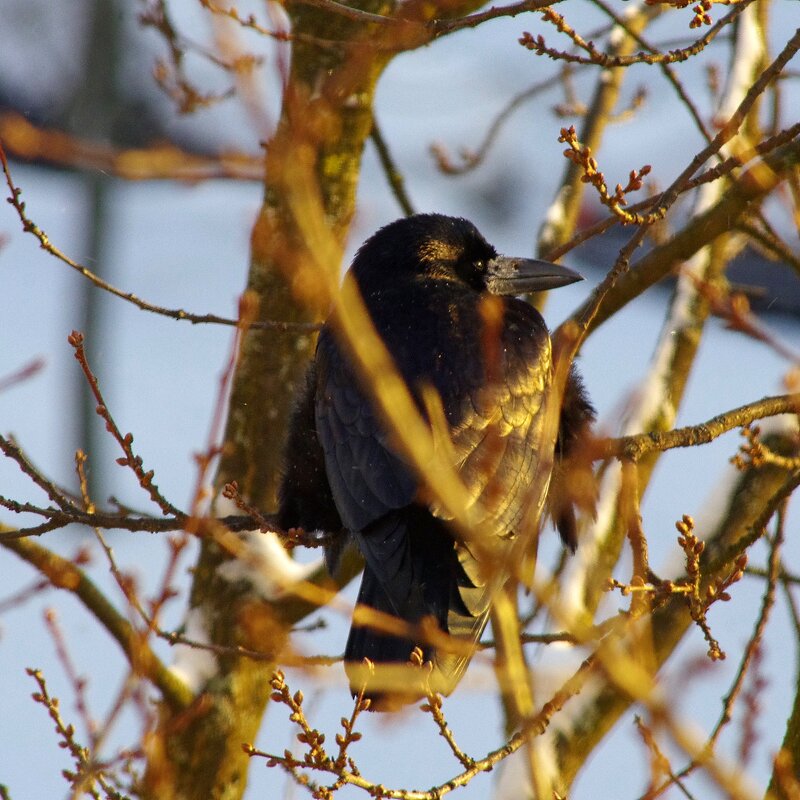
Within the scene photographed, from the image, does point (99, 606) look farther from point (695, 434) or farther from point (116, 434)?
point (695, 434)

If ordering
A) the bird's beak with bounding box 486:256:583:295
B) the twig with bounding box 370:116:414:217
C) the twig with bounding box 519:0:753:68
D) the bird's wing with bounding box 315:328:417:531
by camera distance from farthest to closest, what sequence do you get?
the twig with bounding box 370:116:414:217 → the bird's beak with bounding box 486:256:583:295 → the bird's wing with bounding box 315:328:417:531 → the twig with bounding box 519:0:753:68

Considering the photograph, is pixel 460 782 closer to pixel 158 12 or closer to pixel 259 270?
pixel 259 270

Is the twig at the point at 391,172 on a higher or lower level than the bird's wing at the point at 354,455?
higher

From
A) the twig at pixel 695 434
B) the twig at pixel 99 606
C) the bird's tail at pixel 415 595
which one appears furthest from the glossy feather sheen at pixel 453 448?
the twig at pixel 99 606

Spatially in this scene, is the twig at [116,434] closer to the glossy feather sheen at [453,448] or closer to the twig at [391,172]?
the glossy feather sheen at [453,448]

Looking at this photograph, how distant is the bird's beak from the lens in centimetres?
431

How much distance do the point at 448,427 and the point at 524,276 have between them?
1.21 meters

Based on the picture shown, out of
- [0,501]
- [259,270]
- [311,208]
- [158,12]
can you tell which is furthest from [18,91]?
[311,208]

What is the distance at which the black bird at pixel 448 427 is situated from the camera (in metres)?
3.21

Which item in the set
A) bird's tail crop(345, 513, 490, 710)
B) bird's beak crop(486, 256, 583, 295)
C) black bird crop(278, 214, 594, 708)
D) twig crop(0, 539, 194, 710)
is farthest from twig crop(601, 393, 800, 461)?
twig crop(0, 539, 194, 710)

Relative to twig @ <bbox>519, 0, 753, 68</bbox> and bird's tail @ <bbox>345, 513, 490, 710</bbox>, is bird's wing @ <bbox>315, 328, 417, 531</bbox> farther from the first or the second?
twig @ <bbox>519, 0, 753, 68</bbox>

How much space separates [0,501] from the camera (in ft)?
10.3

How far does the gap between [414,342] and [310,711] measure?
4.41 ft

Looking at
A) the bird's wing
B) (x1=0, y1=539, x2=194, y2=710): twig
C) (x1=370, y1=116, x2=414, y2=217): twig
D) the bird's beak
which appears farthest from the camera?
(x1=370, y1=116, x2=414, y2=217): twig
